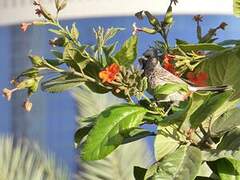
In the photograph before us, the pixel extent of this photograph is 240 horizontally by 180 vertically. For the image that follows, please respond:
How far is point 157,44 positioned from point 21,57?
2.91 meters

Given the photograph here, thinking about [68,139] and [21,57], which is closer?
[68,139]

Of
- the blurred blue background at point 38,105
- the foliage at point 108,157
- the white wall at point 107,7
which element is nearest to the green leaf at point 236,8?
the foliage at point 108,157

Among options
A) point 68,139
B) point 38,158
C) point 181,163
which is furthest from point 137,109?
point 68,139

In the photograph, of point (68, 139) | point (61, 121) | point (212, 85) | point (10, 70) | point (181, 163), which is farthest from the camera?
point (10, 70)

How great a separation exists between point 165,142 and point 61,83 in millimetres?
130

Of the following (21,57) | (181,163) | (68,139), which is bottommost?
(68,139)

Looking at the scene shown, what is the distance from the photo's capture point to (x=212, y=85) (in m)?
0.70

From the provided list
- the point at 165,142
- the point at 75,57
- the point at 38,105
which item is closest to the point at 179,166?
the point at 165,142

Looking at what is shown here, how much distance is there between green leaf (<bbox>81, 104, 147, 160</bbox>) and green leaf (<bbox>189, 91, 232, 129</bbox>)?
50 millimetres

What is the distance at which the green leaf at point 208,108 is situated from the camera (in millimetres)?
587

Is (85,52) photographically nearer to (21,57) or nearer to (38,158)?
(38,158)

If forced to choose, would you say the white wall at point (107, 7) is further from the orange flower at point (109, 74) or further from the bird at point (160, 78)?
the orange flower at point (109, 74)

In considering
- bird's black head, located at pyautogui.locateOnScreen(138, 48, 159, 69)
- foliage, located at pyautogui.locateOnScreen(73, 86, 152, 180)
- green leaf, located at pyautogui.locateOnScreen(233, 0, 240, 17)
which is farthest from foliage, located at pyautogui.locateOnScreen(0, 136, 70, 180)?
green leaf, located at pyautogui.locateOnScreen(233, 0, 240, 17)

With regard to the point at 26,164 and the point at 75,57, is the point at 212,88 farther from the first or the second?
the point at 26,164
